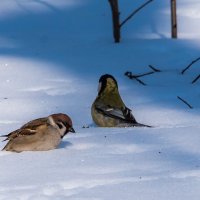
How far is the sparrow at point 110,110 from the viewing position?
688 cm

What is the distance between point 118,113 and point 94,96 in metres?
1.31

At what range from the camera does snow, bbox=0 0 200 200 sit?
4094 mm

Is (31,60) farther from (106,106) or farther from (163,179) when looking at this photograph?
(163,179)

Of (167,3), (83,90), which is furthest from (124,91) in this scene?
(167,3)

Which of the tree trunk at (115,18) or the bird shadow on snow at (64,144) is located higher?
the bird shadow on snow at (64,144)

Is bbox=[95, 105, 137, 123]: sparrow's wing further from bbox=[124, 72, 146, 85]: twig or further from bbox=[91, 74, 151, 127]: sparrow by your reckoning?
bbox=[124, 72, 146, 85]: twig

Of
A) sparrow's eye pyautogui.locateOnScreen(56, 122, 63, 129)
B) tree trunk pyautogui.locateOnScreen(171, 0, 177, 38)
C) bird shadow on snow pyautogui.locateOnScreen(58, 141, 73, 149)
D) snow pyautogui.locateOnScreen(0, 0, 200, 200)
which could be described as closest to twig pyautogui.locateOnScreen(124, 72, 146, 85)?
snow pyautogui.locateOnScreen(0, 0, 200, 200)

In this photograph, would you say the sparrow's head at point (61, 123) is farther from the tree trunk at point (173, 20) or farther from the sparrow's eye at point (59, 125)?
the tree trunk at point (173, 20)

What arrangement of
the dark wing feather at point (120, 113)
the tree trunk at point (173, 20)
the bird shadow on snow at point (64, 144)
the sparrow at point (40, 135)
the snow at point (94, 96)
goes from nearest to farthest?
1. the snow at point (94, 96)
2. the sparrow at point (40, 135)
3. the bird shadow on snow at point (64, 144)
4. the dark wing feather at point (120, 113)
5. the tree trunk at point (173, 20)

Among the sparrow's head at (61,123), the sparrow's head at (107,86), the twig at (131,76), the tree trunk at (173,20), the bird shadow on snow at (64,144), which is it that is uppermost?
the sparrow's head at (61,123)

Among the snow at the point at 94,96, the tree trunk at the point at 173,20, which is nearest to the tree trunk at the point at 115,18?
the snow at the point at 94,96

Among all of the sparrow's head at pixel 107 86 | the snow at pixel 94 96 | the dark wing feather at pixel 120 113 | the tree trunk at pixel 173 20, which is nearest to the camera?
the snow at pixel 94 96

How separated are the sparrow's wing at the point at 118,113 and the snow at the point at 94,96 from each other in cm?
25

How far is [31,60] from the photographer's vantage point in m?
9.45
